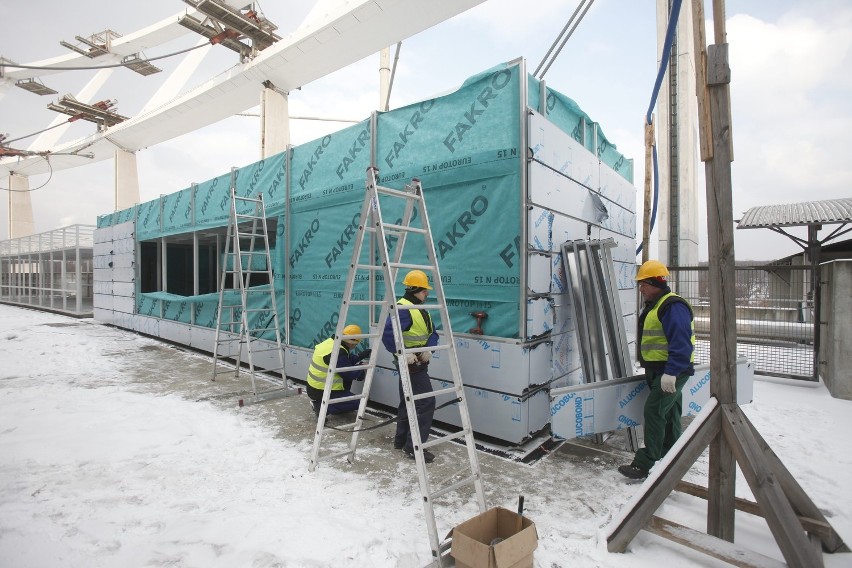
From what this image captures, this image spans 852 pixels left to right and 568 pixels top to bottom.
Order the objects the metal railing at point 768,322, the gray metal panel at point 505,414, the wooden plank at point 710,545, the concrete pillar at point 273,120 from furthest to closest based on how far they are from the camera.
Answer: the concrete pillar at point 273,120 < the metal railing at point 768,322 < the gray metal panel at point 505,414 < the wooden plank at point 710,545

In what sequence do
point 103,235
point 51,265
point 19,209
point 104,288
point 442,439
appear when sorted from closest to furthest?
1. point 442,439
2. point 103,235
3. point 104,288
4. point 51,265
5. point 19,209

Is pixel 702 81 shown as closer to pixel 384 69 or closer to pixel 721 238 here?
pixel 721 238

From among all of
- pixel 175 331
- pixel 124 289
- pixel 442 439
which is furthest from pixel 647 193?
pixel 124 289

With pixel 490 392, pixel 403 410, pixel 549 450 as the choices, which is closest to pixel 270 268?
pixel 403 410

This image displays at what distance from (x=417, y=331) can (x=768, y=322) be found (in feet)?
A: 26.1

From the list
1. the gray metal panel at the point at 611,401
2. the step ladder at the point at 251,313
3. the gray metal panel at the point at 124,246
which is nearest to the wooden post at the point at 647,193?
the gray metal panel at the point at 611,401

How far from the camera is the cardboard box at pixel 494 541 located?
7.11 feet

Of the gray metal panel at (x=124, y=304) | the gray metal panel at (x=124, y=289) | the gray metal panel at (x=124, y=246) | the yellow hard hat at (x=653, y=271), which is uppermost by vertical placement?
the gray metal panel at (x=124, y=246)

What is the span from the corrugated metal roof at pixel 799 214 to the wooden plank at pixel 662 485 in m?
11.2

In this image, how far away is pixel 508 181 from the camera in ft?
14.3

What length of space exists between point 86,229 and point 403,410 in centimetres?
1768

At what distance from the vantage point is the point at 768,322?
8.02m

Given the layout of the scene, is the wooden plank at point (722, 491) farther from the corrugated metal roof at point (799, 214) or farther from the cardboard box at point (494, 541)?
the corrugated metal roof at point (799, 214)

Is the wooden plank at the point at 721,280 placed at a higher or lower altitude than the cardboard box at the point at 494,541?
higher
